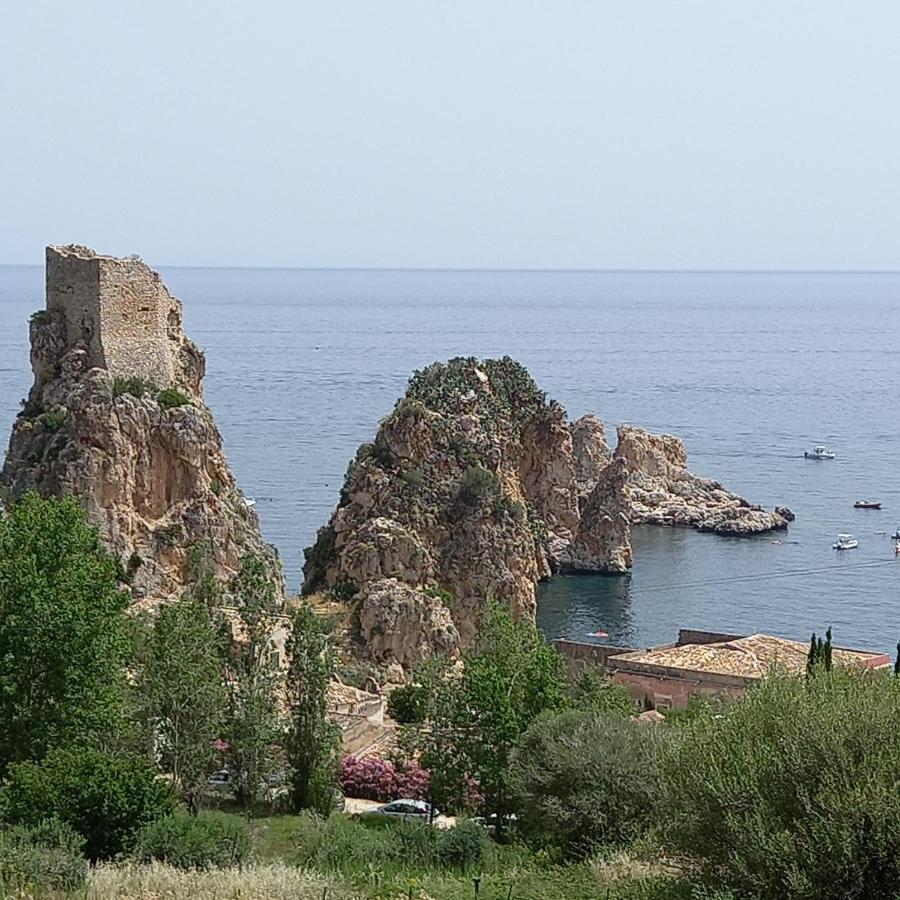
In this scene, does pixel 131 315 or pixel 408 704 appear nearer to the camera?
pixel 408 704

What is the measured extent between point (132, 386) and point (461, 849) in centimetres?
1807

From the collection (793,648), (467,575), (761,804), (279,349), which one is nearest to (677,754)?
(761,804)

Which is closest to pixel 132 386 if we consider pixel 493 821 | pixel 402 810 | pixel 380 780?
pixel 380 780

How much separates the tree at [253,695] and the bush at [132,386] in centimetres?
811

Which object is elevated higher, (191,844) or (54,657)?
(54,657)

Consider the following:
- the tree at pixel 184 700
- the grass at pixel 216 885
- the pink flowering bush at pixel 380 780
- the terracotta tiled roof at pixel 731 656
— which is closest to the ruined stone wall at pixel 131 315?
the pink flowering bush at pixel 380 780

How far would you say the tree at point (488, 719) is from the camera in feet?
74.0

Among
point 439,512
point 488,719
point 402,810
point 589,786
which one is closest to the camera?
point 589,786

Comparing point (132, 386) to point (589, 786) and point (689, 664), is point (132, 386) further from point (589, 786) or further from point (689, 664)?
point (589, 786)

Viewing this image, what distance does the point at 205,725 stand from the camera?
22859mm

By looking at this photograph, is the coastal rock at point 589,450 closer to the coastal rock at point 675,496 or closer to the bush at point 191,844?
the coastal rock at point 675,496

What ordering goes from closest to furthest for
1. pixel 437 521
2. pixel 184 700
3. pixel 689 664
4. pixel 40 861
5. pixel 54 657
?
pixel 40 861 < pixel 54 657 < pixel 184 700 < pixel 689 664 < pixel 437 521

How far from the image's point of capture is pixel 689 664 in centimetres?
4203

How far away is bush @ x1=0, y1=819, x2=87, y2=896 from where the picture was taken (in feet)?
45.0
